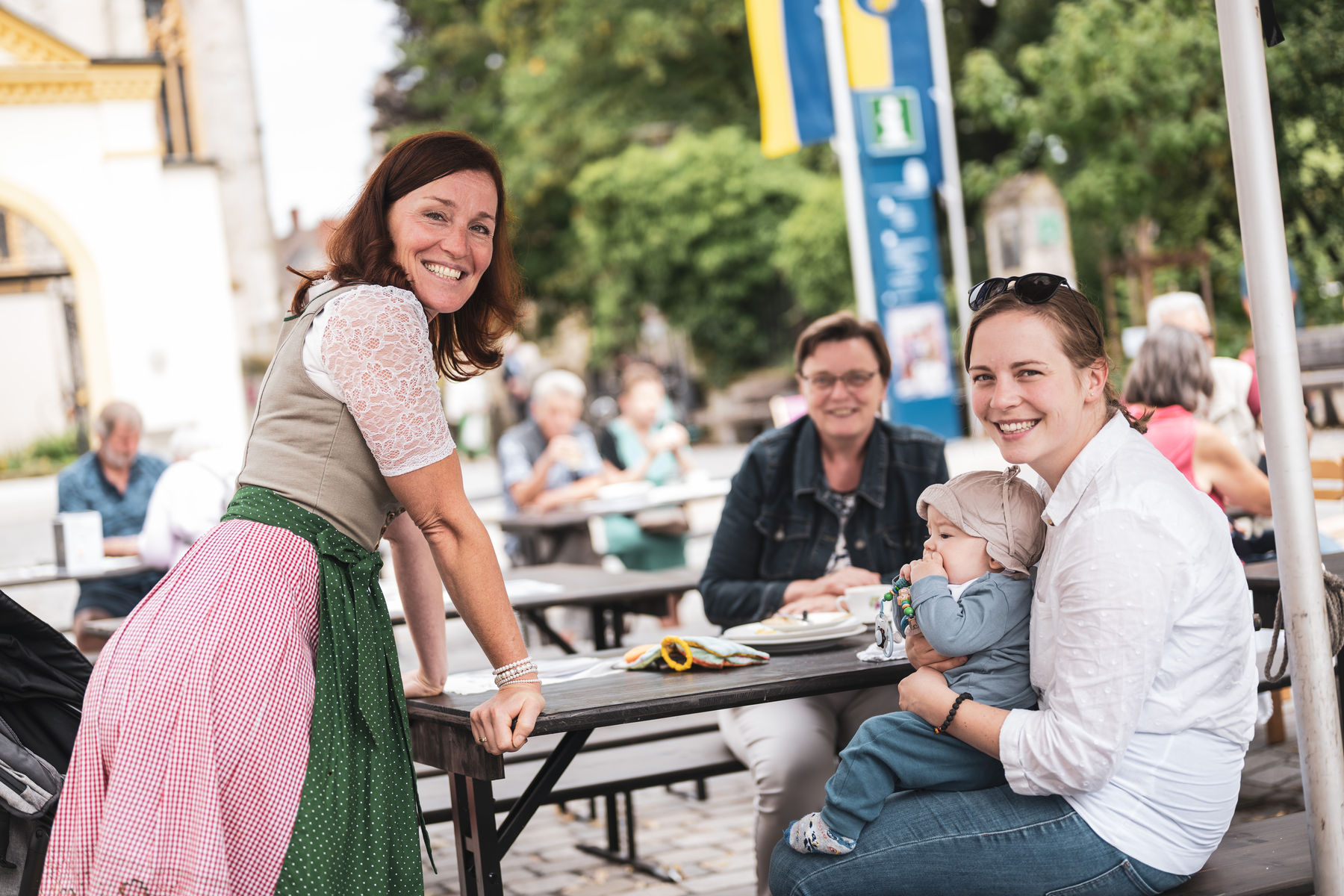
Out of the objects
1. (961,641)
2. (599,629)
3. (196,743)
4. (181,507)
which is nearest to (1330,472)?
(599,629)

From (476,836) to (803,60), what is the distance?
1271 centimetres

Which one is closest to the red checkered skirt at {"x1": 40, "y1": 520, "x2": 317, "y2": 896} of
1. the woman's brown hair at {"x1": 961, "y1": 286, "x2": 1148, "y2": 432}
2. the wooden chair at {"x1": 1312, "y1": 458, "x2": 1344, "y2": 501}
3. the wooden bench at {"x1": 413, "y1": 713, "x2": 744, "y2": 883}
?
the wooden bench at {"x1": 413, "y1": 713, "x2": 744, "y2": 883}

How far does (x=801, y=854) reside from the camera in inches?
94.0

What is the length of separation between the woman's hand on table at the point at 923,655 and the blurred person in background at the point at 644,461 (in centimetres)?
518

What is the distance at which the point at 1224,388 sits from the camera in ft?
18.2

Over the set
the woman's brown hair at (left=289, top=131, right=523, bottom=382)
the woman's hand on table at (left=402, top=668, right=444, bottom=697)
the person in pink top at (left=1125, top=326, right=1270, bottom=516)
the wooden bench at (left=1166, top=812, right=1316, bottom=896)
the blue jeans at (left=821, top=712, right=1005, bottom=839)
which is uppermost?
the woman's brown hair at (left=289, top=131, right=523, bottom=382)

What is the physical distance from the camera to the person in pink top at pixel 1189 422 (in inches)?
181

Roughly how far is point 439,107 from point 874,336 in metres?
27.0

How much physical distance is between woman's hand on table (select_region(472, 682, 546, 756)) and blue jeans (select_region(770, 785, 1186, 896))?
0.53 metres

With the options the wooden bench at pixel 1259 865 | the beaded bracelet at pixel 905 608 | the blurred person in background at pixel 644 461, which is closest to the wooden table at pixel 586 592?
the blurred person in background at pixel 644 461

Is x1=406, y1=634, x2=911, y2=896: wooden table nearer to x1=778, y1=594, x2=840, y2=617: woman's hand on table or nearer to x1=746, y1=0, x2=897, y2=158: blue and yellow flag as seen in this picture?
x1=778, y1=594, x2=840, y2=617: woman's hand on table

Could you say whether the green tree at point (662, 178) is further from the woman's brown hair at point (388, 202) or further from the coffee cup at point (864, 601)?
the woman's brown hair at point (388, 202)

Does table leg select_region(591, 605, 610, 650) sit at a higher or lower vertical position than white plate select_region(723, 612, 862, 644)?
lower

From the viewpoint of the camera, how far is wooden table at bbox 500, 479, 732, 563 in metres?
7.31
